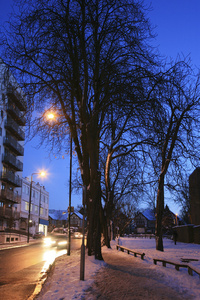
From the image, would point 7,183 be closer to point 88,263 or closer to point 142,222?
point 88,263

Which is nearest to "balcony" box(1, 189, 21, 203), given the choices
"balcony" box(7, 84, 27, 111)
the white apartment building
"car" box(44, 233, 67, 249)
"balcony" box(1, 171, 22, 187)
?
"balcony" box(1, 171, 22, 187)

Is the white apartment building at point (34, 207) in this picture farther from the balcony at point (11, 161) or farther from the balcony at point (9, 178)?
the balcony at point (9, 178)

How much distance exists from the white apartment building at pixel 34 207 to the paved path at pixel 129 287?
43.2 meters

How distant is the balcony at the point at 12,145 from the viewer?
142ft

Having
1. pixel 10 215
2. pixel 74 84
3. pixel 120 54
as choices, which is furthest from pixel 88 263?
pixel 10 215

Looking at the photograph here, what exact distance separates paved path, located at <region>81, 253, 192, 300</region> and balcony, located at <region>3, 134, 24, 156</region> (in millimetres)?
35400

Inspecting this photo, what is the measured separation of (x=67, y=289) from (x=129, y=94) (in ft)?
23.8

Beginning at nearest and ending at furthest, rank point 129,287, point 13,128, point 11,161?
point 129,287
point 11,161
point 13,128

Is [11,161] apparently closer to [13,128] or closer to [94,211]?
[13,128]

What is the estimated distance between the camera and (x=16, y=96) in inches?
503

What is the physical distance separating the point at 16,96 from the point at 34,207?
5311 centimetres

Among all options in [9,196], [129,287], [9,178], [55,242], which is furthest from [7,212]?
[129,287]

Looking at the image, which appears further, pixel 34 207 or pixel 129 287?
pixel 34 207

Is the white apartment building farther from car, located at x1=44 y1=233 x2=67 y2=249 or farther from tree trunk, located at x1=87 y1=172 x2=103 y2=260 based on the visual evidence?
tree trunk, located at x1=87 y1=172 x2=103 y2=260
